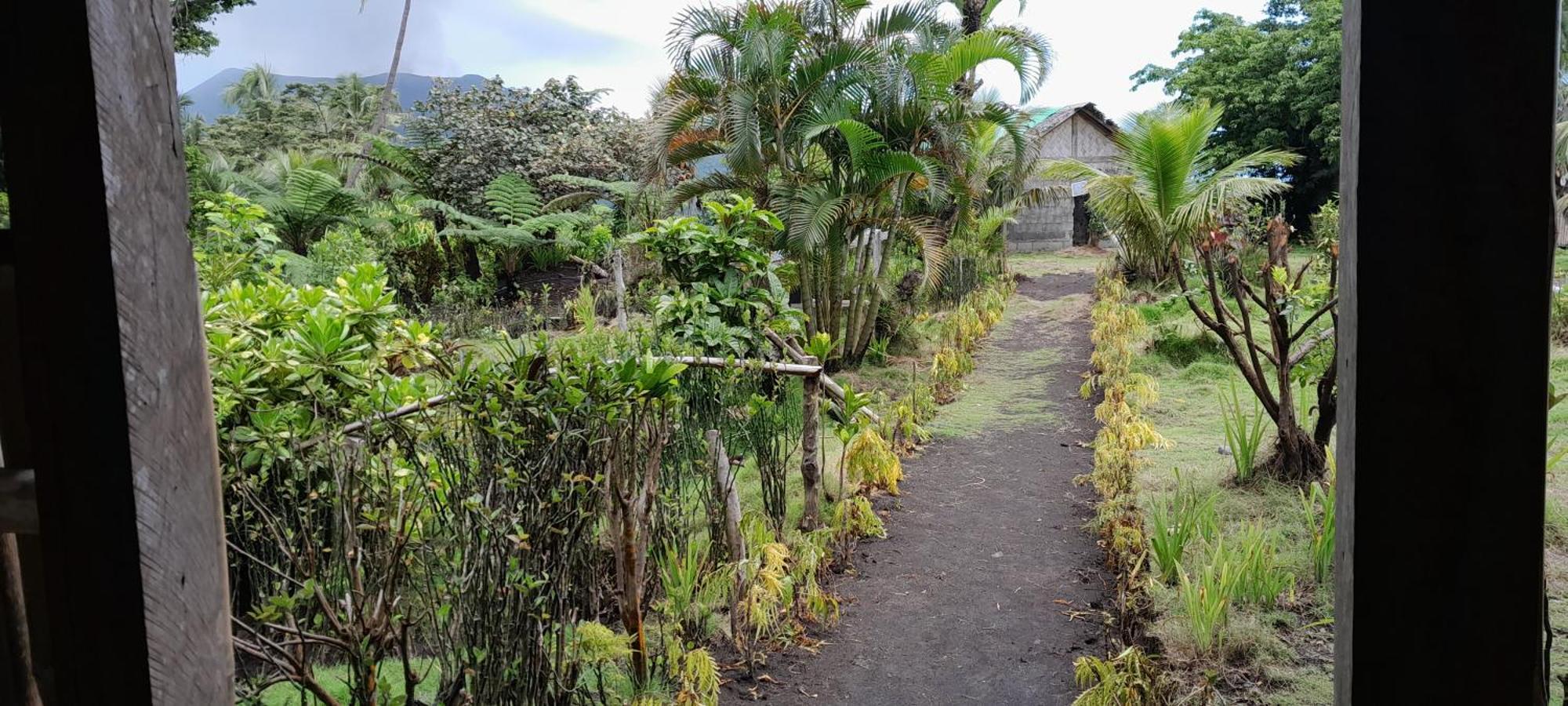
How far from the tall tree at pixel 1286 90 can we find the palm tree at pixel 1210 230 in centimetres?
1141

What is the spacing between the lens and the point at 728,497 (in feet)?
14.5

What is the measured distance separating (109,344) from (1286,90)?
1970 centimetres

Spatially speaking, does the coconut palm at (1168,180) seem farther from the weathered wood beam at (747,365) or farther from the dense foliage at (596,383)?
the weathered wood beam at (747,365)

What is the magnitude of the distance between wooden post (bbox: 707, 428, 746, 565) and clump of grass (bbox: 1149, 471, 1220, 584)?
168 centimetres

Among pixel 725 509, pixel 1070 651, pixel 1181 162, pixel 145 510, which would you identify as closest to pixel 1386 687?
pixel 145 510

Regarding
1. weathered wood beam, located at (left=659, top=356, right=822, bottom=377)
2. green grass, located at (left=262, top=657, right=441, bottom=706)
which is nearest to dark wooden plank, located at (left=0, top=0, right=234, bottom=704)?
green grass, located at (left=262, top=657, right=441, bottom=706)

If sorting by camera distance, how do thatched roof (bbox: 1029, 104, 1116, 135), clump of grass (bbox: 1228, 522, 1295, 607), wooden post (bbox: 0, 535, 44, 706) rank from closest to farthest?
wooden post (bbox: 0, 535, 44, 706) < clump of grass (bbox: 1228, 522, 1295, 607) < thatched roof (bbox: 1029, 104, 1116, 135)

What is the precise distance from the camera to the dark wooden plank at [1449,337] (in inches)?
42.0

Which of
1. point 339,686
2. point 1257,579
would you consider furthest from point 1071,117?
point 339,686

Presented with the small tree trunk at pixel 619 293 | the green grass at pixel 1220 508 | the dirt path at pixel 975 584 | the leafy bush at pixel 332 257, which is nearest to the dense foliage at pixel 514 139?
the leafy bush at pixel 332 257

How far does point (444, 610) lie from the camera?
2523 mm

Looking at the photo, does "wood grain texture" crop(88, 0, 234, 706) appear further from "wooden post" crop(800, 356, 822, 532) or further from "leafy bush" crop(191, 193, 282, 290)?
"wooden post" crop(800, 356, 822, 532)

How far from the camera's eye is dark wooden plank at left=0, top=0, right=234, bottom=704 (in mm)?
1211

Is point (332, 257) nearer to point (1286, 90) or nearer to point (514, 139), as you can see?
point (514, 139)
